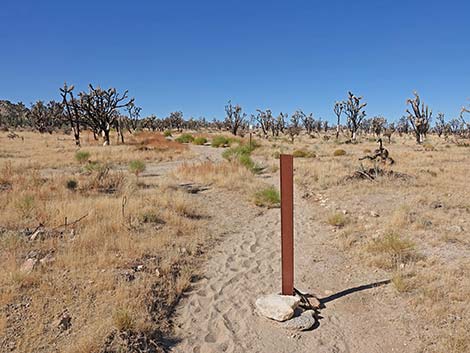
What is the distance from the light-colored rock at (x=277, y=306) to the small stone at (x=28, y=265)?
2906 mm

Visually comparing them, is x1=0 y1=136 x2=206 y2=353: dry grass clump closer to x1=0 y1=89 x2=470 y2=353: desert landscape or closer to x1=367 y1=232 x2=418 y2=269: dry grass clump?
x1=0 y1=89 x2=470 y2=353: desert landscape

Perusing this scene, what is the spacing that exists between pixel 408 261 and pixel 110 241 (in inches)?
188

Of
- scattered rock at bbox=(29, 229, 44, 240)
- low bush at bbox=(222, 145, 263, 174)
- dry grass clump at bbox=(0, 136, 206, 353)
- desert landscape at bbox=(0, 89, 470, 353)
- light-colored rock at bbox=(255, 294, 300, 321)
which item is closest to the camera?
dry grass clump at bbox=(0, 136, 206, 353)

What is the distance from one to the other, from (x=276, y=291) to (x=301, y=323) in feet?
2.80

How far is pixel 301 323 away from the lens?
11.9ft

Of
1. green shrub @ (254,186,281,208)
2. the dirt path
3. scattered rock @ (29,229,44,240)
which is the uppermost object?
scattered rock @ (29,229,44,240)

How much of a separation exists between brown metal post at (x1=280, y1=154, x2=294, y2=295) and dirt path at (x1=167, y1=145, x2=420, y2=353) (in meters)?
0.54

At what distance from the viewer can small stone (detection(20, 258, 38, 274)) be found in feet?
13.7

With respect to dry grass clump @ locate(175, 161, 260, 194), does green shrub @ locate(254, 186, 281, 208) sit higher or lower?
lower

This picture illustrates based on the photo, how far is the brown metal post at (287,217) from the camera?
363cm

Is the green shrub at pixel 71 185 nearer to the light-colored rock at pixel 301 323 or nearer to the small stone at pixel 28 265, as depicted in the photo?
the small stone at pixel 28 265

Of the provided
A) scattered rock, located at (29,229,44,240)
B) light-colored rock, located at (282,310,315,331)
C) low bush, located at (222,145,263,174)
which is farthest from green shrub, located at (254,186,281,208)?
light-colored rock, located at (282,310,315,331)

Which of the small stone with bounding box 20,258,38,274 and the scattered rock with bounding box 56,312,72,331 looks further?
the small stone with bounding box 20,258,38,274

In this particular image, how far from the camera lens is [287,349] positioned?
130 inches
